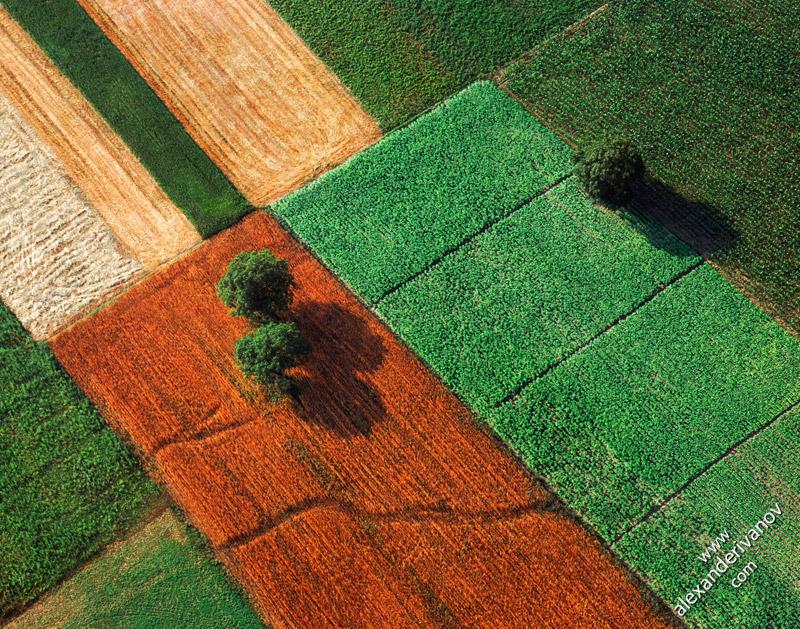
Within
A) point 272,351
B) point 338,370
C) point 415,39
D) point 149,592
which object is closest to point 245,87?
point 415,39

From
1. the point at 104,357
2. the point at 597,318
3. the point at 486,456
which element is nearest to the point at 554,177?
the point at 597,318

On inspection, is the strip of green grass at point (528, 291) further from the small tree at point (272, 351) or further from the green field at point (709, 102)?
the small tree at point (272, 351)

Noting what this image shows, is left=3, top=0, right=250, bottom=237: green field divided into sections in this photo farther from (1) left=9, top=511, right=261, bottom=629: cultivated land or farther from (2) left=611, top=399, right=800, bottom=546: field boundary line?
(2) left=611, top=399, right=800, bottom=546: field boundary line

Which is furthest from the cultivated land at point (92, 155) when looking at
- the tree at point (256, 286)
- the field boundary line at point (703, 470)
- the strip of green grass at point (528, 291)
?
the field boundary line at point (703, 470)

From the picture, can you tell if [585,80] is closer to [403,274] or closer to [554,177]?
[554,177]

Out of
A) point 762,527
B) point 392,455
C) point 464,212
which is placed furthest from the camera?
point 464,212

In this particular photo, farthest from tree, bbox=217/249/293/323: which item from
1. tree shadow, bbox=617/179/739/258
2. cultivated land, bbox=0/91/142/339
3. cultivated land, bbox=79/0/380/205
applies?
tree shadow, bbox=617/179/739/258

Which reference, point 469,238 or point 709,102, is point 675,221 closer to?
point 709,102
